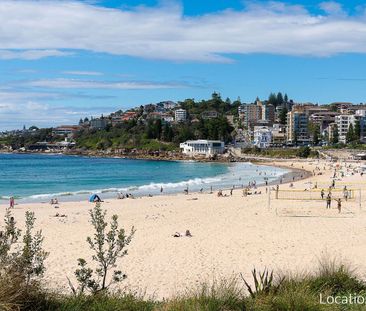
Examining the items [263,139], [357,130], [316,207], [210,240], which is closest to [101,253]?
[210,240]

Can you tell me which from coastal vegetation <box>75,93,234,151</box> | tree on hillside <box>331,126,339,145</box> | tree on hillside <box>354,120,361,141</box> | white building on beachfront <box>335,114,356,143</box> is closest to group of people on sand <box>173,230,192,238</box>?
tree on hillside <box>354,120,361,141</box>

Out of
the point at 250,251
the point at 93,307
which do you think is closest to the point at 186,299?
the point at 93,307

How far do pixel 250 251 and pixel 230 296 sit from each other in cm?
892

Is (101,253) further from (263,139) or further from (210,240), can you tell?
(263,139)

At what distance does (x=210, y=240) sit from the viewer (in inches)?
685

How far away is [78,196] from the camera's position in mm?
38156

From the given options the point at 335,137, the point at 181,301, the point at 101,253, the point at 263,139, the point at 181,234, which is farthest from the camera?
the point at 263,139

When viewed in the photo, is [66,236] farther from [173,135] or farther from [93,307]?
[173,135]

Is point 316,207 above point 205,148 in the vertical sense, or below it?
below

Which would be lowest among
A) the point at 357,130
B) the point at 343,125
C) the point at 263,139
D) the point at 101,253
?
the point at 101,253

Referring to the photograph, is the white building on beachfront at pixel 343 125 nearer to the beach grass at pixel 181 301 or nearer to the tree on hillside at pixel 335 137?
the tree on hillside at pixel 335 137

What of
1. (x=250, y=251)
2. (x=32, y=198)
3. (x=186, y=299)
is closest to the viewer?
(x=186, y=299)

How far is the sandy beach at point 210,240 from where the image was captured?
41.7 feet

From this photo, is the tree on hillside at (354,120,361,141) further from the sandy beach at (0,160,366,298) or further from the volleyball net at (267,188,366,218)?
the sandy beach at (0,160,366,298)
